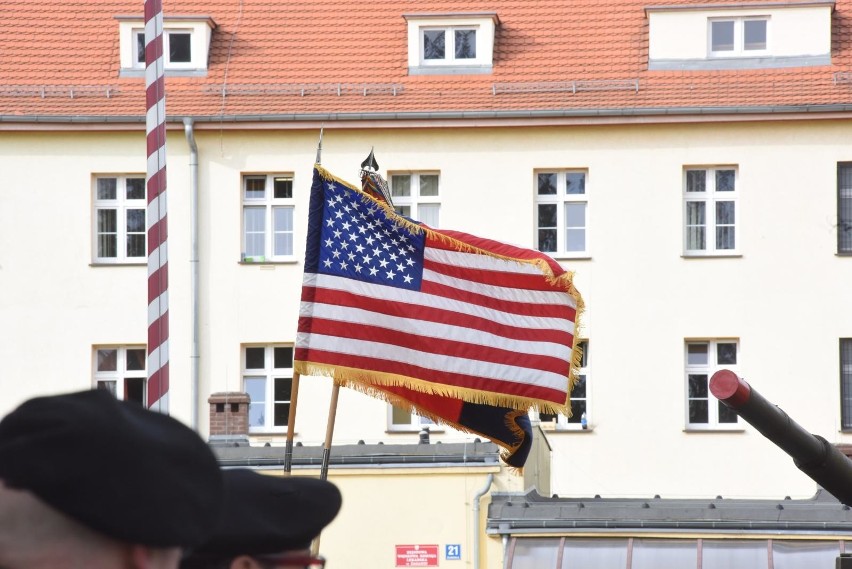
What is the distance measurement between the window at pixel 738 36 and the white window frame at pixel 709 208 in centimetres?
215

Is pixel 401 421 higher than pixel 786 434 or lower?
lower

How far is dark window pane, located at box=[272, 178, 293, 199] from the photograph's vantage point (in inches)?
1128

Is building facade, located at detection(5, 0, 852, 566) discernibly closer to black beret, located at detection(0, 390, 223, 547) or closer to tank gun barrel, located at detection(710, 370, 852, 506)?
tank gun barrel, located at detection(710, 370, 852, 506)

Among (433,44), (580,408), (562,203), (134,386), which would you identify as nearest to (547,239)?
(562,203)

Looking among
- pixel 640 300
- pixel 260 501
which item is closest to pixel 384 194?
pixel 260 501

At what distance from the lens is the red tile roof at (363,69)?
28.2 metres

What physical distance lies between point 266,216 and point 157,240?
63.5ft

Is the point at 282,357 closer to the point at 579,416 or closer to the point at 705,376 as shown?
the point at 579,416

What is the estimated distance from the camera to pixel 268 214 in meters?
28.6

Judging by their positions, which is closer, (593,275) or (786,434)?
(786,434)

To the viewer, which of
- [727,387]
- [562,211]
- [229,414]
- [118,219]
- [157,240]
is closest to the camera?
[727,387]

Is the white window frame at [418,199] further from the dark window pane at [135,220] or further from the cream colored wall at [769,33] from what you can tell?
the cream colored wall at [769,33]

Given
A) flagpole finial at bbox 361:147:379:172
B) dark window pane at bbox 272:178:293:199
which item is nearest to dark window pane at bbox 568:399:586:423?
dark window pane at bbox 272:178:293:199

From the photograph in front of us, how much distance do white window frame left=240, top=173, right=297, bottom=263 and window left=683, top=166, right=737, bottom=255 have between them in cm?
654
